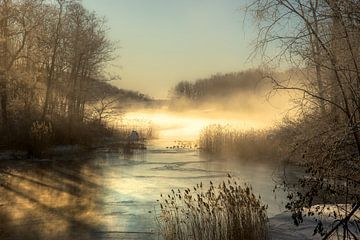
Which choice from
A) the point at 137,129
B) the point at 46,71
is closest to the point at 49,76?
the point at 46,71

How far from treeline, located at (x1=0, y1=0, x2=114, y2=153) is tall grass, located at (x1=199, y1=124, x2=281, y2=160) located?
8.03 meters

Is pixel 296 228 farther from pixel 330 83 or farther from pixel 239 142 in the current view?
pixel 239 142

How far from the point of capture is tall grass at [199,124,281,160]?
2239 centimetres

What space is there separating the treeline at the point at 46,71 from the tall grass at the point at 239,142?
26.3 ft

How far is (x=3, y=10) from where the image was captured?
2561 centimetres

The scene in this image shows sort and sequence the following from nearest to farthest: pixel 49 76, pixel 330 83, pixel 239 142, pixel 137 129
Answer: pixel 330 83 < pixel 239 142 < pixel 49 76 < pixel 137 129

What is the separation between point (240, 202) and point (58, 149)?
1928 centimetres

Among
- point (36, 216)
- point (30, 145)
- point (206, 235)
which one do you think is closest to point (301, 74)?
point (206, 235)

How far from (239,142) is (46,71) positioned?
15.1 m

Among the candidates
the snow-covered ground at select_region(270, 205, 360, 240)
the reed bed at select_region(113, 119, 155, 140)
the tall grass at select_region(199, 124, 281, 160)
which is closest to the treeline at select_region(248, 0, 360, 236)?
the snow-covered ground at select_region(270, 205, 360, 240)

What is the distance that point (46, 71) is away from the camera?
31672 mm

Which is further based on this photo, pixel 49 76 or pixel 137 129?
pixel 137 129

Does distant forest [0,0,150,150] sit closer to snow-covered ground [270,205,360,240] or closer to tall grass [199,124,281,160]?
tall grass [199,124,281,160]

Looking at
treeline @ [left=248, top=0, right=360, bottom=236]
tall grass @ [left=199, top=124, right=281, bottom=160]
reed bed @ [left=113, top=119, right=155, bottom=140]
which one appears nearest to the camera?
treeline @ [left=248, top=0, right=360, bottom=236]
